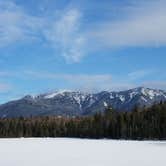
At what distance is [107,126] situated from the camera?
153625mm

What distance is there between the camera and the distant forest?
141 meters

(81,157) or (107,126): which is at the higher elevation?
(107,126)

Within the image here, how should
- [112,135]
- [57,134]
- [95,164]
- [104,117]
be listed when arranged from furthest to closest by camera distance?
[57,134]
[104,117]
[112,135]
[95,164]

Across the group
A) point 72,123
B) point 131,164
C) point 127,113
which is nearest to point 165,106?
point 127,113

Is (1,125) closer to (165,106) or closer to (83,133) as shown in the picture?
(83,133)

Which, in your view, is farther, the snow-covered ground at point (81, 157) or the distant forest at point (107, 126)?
the distant forest at point (107, 126)

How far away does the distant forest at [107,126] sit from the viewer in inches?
5546

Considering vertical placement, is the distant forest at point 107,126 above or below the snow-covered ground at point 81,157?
above

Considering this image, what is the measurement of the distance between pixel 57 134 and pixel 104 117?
23.8 meters

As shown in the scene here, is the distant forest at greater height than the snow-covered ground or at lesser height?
greater

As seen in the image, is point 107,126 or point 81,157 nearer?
point 81,157

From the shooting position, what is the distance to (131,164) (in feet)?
131

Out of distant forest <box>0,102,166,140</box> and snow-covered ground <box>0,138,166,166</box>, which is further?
distant forest <box>0,102,166,140</box>

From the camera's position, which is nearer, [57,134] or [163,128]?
[163,128]
